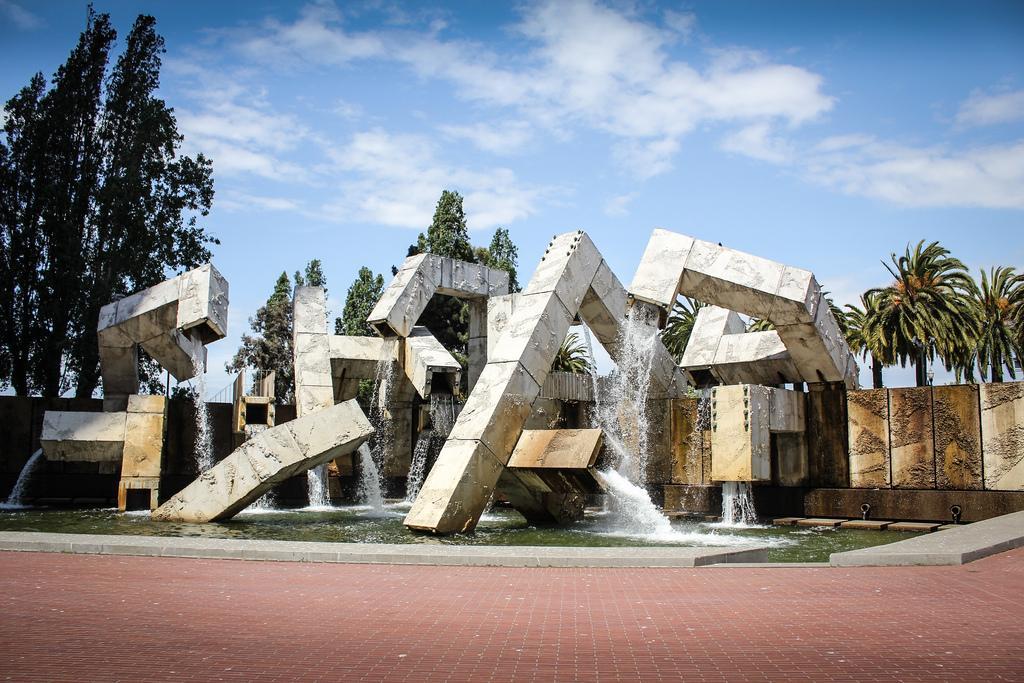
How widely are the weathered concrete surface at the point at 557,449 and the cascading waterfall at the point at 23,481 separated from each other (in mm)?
12235

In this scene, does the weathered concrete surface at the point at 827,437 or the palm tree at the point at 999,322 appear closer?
the weathered concrete surface at the point at 827,437

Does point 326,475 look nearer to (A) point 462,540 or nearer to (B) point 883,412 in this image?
(A) point 462,540

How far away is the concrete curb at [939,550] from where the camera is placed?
29.6ft

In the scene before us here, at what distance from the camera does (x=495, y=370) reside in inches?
575

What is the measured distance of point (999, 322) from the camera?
38.3 meters

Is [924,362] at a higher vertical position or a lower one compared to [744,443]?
higher

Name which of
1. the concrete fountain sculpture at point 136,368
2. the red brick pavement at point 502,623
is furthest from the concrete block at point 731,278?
the concrete fountain sculpture at point 136,368

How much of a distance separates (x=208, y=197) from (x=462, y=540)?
23.9 meters

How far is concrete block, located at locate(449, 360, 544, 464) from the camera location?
13688 millimetres

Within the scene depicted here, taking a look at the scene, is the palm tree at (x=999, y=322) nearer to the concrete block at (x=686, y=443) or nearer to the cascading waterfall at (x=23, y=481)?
the concrete block at (x=686, y=443)

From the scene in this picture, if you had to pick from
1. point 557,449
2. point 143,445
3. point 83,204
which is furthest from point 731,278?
point 83,204

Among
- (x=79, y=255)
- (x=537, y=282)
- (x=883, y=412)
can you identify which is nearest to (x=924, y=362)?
(x=883, y=412)

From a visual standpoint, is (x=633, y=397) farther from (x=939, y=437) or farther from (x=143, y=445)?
(x=143, y=445)

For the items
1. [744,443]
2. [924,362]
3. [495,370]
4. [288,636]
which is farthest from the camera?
[924,362]
